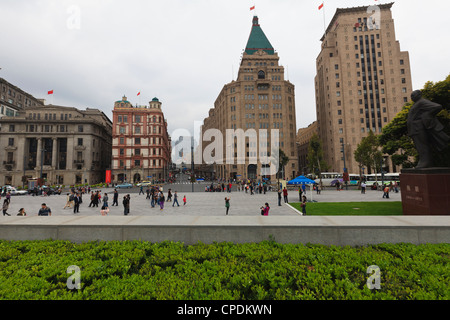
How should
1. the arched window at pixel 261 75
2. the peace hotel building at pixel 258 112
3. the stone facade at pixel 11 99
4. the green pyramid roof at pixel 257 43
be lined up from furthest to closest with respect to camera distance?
the green pyramid roof at pixel 257 43, the arched window at pixel 261 75, the peace hotel building at pixel 258 112, the stone facade at pixel 11 99

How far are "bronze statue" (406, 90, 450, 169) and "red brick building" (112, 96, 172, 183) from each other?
2540 inches

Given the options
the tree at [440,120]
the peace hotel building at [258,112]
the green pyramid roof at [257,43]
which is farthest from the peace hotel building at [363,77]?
the tree at [440,120]

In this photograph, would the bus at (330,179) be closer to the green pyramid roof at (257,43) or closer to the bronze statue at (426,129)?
the bronze statue at (426,129)

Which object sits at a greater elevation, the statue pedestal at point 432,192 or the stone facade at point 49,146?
the stone facade at point 49,146

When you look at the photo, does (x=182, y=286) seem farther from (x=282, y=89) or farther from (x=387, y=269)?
(x=282, y=89)

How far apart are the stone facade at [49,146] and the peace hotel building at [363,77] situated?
80.2m

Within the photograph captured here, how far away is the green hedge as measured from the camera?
362cm

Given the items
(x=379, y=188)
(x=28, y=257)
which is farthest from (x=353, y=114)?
(x=28, y=257)

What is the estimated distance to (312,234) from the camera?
6.00 meters

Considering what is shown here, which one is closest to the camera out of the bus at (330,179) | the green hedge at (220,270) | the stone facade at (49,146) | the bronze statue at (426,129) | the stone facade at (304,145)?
the green hedge at (220,270)

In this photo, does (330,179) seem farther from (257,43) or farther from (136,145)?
(257,43)

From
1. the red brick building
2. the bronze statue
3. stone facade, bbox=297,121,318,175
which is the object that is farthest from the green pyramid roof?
the bronze statue

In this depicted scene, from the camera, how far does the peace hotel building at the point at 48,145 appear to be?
61.3 m

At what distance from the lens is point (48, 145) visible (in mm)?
64688
